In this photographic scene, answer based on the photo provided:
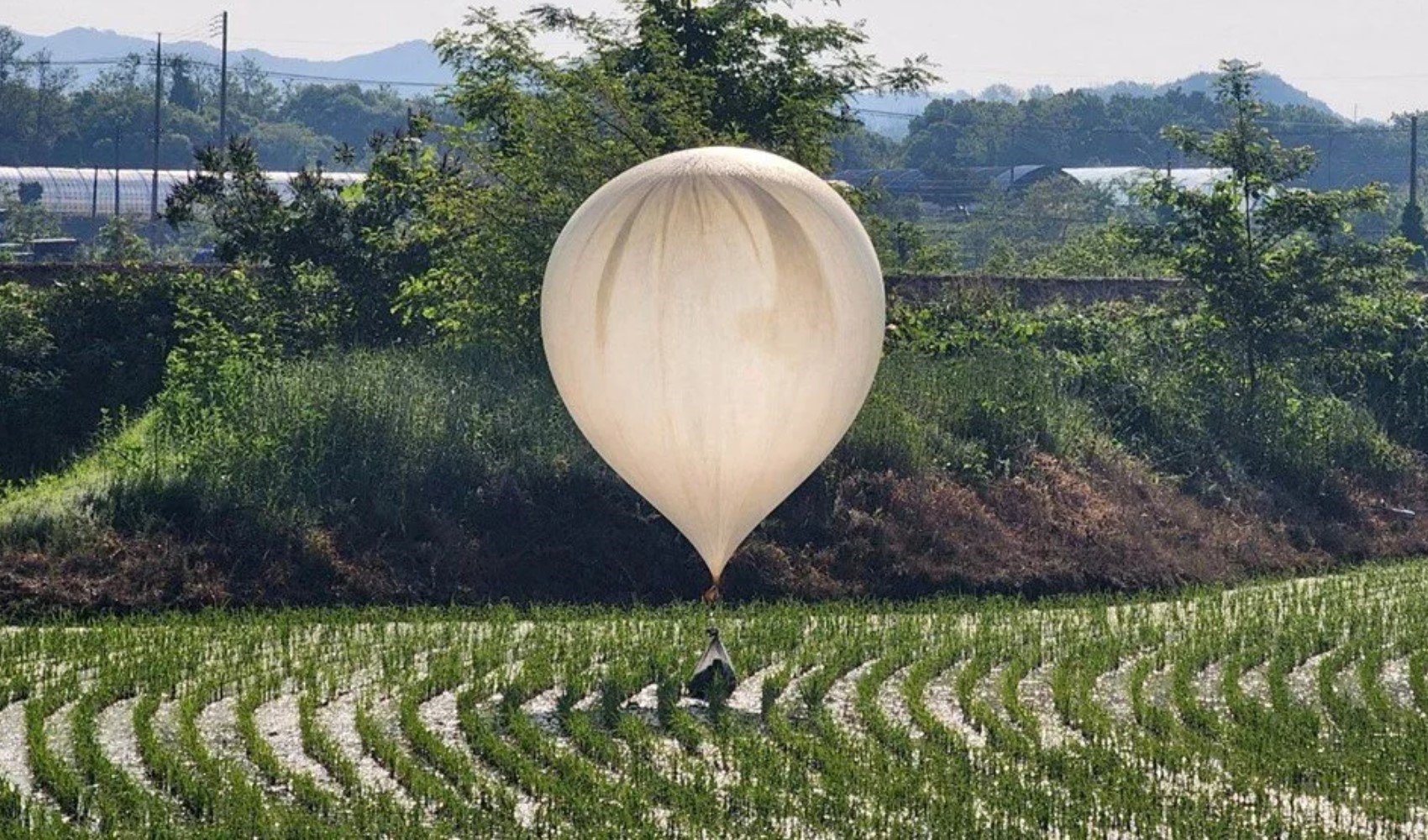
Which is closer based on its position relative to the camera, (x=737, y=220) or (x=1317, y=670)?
(x=737, y=220)

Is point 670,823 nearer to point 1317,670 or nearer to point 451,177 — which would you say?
point 1317,670

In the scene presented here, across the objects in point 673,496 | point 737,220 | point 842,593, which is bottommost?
point 842,593

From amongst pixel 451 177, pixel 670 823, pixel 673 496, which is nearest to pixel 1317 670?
pixel 673 496

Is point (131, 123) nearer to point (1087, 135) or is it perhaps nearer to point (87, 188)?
point (87, 188)

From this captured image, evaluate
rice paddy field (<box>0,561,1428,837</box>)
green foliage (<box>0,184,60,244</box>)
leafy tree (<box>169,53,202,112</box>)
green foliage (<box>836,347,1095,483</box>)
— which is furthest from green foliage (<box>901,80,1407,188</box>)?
rice paddy field (<box>0,561,1428,837</box>)

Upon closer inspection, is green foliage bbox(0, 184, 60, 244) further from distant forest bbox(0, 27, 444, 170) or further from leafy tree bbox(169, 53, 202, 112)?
leafy tree bbox(169, 53, 202, 112)

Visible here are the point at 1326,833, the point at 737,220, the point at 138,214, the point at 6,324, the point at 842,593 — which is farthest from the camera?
the point at 138,214
